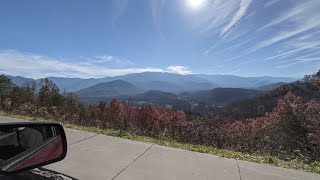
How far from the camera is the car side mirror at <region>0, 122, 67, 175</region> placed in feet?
6.47

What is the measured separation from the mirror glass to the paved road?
7.37 feet

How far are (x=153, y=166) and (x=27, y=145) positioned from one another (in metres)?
3.22

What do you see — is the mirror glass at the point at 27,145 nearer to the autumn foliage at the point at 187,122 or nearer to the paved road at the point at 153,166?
the paved road at the point at 153,166

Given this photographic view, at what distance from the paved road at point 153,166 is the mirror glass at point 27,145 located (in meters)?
2.25

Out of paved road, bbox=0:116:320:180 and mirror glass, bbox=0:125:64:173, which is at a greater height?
mirror glass, bbox=0:125:64:173

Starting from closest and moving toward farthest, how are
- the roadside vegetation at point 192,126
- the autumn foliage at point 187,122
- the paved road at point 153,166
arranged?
the paved road at point 153,166 < the roadside vegetation at point 192,126 < the autumn foliage at point 187,122

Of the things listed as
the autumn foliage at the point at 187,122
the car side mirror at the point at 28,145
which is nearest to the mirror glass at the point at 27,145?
the car side mirror at the point at 28,145

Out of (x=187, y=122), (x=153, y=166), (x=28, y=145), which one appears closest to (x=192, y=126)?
(x=187, y=122)

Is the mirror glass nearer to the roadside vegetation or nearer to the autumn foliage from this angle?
the roadside vegetation

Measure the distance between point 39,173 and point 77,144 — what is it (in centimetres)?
182

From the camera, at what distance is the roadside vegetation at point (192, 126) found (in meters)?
7.28

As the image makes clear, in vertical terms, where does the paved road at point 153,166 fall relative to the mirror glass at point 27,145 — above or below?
below

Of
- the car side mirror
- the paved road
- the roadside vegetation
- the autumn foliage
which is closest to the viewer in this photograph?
the car side mirror

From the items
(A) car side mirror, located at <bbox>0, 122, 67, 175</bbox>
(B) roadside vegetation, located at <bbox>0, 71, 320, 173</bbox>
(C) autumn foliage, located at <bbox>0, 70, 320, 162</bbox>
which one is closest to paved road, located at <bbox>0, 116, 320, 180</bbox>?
(B) roadside vegetation, located at <bbox>0, 71, 320, 173</bbox>
